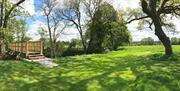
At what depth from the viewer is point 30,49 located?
35.2 m

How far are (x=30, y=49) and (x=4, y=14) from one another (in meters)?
5.86

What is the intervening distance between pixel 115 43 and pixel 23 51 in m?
27.0

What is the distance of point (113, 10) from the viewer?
54438 mm

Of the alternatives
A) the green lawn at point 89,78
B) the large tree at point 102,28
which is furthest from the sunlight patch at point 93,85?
the large tree at point 102,28

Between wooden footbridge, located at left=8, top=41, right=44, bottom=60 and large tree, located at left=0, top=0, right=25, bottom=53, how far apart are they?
135 cm

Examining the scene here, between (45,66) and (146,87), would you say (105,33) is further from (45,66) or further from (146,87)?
(146,87)

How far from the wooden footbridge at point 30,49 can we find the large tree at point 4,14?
135 cm

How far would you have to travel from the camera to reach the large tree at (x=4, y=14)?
35.4m

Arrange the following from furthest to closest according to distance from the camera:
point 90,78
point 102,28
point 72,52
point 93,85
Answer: point 72,52 → point 102,28 → point 90,78 → point 93,85

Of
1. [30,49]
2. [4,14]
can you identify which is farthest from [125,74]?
[4,14]

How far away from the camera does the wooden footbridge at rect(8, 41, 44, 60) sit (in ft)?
110

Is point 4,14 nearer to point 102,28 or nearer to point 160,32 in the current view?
point 160,32

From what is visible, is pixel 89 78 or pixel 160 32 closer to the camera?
pixel 89 78

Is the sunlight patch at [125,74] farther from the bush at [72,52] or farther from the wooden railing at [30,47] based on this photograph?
the bush at [72,52]
